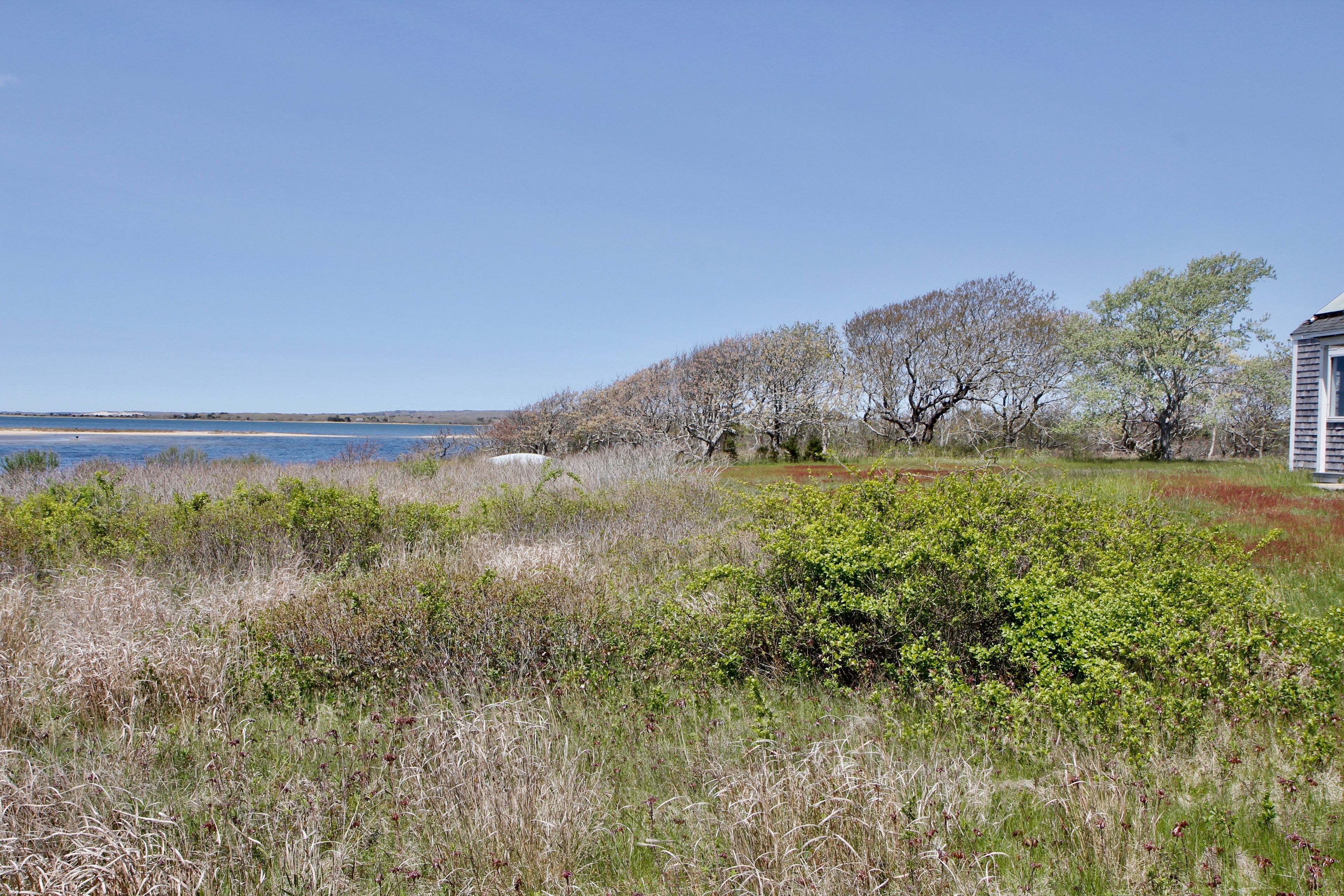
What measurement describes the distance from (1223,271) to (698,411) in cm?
1783

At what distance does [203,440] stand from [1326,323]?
64.7 m

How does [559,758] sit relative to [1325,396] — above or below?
below

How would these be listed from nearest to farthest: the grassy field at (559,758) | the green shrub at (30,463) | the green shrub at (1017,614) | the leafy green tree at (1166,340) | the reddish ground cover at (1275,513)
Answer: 1. the grassy field at (559,758)
2. the green shrub at (1017,614)
3. the reddish ground cover at (1275,513)
4. the green shrub at (30,463)
5. the leafy green tree at (1166,340)

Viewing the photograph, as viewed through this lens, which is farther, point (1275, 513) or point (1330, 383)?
point (1330, 383)

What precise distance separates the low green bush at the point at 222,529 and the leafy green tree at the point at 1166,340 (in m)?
23.1

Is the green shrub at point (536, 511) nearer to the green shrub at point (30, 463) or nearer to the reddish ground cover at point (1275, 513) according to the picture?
the reddish ground cover at point (1275, 513)

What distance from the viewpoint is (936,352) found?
27.4 m

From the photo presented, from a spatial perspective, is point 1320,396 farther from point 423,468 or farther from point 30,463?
point 30,463

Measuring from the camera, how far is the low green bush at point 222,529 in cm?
671

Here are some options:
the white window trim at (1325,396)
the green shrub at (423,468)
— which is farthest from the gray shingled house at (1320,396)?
the green shrub at (423,468)

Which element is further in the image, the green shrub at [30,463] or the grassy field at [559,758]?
the green shrub at [30,463]

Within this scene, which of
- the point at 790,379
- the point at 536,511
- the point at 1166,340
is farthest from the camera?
the point at 790,379

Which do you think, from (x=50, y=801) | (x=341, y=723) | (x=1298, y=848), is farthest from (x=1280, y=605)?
(x=50, y=801)

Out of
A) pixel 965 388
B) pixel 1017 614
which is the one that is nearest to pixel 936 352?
pixel 965 388
